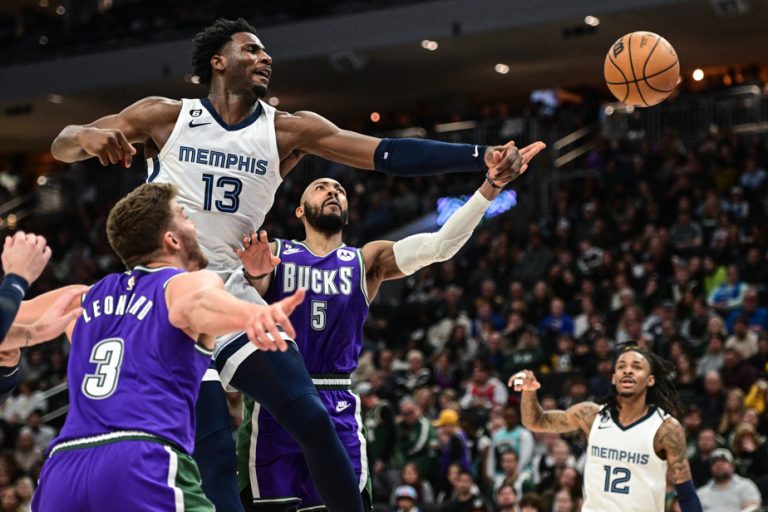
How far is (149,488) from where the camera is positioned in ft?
13.4

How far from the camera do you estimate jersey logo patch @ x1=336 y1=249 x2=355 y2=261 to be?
689cm

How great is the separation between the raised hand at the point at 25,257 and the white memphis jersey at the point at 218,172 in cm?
150

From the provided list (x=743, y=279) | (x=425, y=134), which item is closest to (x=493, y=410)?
(x=743, y=279)

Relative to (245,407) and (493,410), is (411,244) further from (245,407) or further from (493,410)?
(493,410)

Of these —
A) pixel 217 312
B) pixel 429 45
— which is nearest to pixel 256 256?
pixel 217 312

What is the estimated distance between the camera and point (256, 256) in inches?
234

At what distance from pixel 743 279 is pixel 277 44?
1192 cm

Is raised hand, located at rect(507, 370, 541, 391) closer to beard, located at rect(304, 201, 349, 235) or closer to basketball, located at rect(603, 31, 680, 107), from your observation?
beard, located at rect(304, 201, 349, 235)

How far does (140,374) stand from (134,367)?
1.3 inches

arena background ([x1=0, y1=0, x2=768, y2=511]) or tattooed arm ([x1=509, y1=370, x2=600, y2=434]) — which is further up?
arena background ([x1=0, y1=0, x2=768, y2=511])

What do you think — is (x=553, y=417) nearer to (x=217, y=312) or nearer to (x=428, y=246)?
(x=428, y=246)

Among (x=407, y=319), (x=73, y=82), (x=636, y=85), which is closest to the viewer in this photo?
(x=636, y=85)

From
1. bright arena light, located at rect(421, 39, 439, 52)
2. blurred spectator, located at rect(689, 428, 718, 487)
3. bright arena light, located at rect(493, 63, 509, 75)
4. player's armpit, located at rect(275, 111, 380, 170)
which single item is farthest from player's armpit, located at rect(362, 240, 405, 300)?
bright arena light, located at rect(493, 63, 509, 75)

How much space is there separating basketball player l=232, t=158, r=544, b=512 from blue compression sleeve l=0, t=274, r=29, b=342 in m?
2.19
